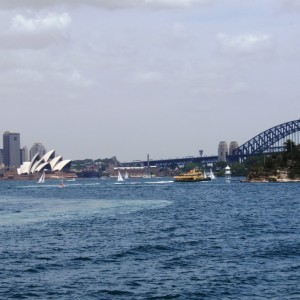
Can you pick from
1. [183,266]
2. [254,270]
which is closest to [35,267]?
[183,266]

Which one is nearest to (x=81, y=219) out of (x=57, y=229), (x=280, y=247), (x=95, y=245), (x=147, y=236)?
(x=57, y=229)

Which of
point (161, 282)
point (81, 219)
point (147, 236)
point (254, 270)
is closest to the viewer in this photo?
point (161, 282)

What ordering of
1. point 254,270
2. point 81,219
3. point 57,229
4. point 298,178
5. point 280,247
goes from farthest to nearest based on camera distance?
point 298,178 → point 81,219 → point 57,229 → point 280,247 → point 254,270

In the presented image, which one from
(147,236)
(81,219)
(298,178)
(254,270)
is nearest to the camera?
(254,270)

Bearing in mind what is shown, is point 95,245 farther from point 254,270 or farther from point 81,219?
point 81,219

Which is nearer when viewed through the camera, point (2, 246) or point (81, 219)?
point (2, 246)

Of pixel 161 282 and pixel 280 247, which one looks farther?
pixel 280 247

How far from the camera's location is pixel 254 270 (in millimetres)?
34438

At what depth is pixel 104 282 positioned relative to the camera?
105 ft

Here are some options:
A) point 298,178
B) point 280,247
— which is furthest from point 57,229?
point 298,178

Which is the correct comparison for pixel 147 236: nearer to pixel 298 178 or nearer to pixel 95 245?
pixel 95 245

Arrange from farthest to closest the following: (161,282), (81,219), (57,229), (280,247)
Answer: (81,219), (57,229), (280,247), (161,282)

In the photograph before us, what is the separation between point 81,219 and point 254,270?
32.2 metres

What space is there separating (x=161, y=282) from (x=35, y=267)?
6.93 metres
